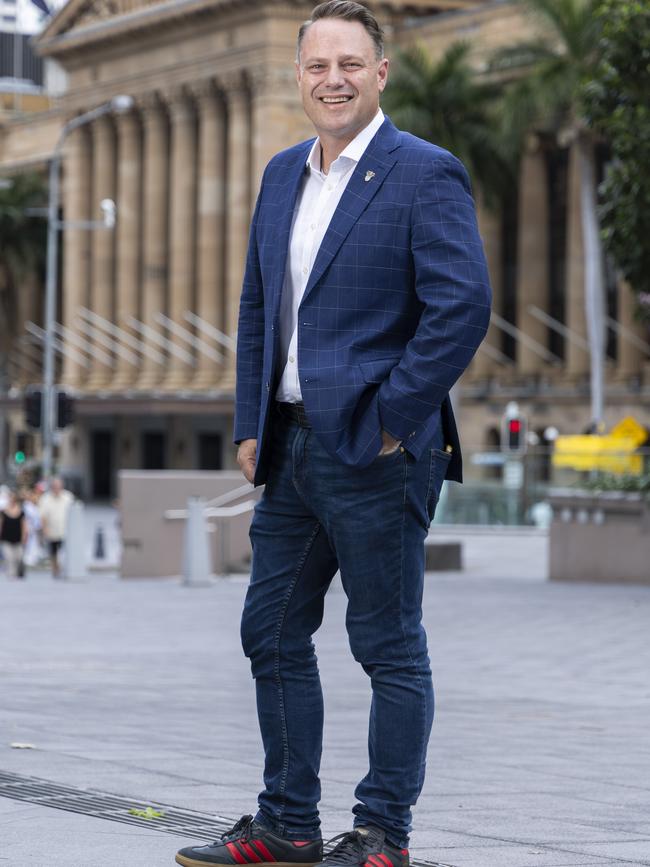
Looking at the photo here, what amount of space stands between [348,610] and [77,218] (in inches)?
3161

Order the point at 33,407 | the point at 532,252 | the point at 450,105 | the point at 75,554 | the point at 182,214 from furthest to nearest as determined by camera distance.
A: 1. the point at 182,214
2. the point at 532,252
3. the point at 450,105
4. the point at 33,407
5. the point at 75,554

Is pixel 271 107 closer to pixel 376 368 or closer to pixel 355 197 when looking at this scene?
pixel 355 197

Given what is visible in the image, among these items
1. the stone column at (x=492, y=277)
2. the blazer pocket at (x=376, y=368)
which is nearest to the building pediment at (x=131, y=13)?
the stone column at (x=492, y=277)

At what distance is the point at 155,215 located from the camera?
80.5 metres

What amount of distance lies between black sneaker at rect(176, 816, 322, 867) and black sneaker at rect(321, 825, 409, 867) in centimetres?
10

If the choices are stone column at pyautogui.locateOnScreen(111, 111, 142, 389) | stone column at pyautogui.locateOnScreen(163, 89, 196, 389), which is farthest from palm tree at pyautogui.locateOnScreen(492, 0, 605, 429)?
stone column at pyautogui.locateOnScreen(111, 111, 142, 389)

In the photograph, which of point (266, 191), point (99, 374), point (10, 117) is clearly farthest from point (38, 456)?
point (266, 191)

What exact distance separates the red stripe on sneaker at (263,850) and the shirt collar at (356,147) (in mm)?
1760

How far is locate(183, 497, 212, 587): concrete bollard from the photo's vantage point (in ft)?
79.8

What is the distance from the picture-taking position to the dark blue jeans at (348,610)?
5109 millimetres

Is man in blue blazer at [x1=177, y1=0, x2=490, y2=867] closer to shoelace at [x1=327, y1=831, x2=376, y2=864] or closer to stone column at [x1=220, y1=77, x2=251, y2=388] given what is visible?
shoelace at [x1=327, y1=831, x2=376, y2=864]

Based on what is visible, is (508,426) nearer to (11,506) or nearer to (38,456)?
(11,506)

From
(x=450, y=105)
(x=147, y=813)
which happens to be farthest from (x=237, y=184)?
(x=147, y=813)

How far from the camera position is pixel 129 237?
270 feet
